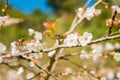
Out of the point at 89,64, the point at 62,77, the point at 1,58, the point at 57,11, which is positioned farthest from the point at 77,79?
the point at 57,11

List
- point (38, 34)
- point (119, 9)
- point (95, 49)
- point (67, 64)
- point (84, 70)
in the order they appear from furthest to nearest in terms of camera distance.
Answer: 1. point (67, 64)
2. point (95, 49)
3. point (84, 70)
4. point (38, 34)
5. point (119, 9)

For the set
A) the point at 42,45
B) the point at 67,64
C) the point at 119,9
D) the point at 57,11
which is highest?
the point at 57,11

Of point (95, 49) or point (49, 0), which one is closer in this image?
point (95, 49)

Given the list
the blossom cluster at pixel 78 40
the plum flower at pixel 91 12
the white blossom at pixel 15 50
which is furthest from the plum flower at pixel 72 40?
the plum flower at pixel 91 12

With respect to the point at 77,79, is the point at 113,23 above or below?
above

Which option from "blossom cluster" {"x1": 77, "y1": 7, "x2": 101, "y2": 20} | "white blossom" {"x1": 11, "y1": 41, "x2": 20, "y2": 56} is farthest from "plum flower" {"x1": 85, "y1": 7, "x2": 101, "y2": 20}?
"white blossom" {"x1": 11, "y1": 41, "x2": 20, "y2": 56}

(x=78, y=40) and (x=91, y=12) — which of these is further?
(x=91, y=12)

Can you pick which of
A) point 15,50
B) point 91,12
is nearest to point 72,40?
point 15,50

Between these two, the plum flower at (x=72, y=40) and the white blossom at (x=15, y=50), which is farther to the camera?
the white blossom at (x=15, y=50)

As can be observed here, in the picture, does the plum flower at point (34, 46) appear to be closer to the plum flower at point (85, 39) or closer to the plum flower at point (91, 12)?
the plum flower at point (85, 39)

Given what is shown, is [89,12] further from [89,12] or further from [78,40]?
[78,40]

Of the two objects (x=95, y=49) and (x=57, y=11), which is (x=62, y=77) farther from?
(x=57, y=11)
